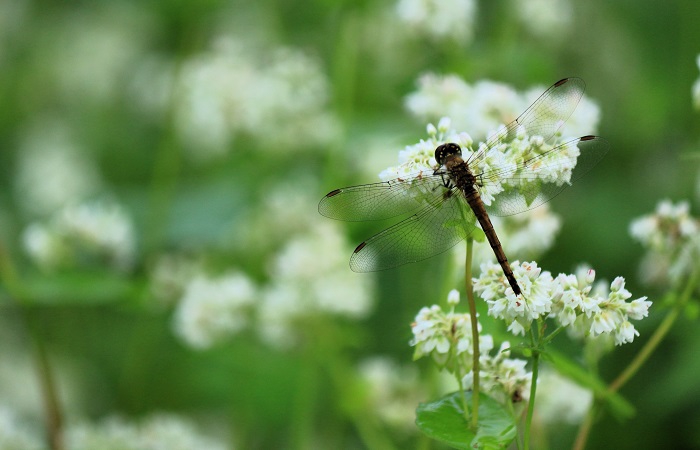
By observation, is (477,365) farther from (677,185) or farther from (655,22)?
(655,22)

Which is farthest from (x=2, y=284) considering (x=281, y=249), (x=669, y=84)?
(x=669, y=84)

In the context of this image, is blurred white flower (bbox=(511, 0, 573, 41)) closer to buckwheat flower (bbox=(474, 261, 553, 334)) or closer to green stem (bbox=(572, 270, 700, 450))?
green stem (bbox=(572, 270, 700, 450))

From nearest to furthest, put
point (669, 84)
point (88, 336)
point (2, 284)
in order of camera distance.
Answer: point (2, 284), point (669, 84), point (88, 336)

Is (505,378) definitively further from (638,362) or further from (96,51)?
(96,51)

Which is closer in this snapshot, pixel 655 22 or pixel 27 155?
pixel 655 22

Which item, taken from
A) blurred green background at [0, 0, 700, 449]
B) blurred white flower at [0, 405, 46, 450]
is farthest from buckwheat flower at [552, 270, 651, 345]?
blurred white flower at [0, 405, 46, 450]
